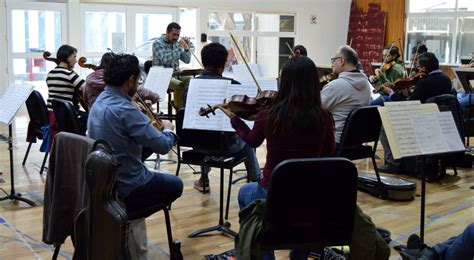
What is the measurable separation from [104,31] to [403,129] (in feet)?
26.6

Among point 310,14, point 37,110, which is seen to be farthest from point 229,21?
point 37,110

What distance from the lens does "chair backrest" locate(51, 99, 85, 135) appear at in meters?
4.23

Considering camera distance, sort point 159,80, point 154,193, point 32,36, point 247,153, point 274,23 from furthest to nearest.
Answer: point 274,23
point 32,36
point 159,80
point 247,153
point 154,193

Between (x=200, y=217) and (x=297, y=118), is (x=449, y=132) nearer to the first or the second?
(x=297, y=118)

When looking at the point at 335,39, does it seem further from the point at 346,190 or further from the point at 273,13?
the point at 346,190

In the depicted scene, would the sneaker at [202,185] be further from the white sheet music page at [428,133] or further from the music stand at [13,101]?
the white sheet music page at [428,133]

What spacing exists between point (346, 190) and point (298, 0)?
10530 millimetres

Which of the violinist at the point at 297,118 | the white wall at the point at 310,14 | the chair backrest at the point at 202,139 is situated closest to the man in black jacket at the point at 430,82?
the chair backrest at the point at 202,139

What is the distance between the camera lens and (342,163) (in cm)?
217

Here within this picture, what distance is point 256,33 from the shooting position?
1184 cm

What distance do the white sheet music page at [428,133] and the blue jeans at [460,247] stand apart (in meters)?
0.49

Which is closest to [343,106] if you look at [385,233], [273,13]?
[385,233]

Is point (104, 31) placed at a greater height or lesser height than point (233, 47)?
greater

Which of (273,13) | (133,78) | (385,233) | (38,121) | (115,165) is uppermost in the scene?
(273,13)
